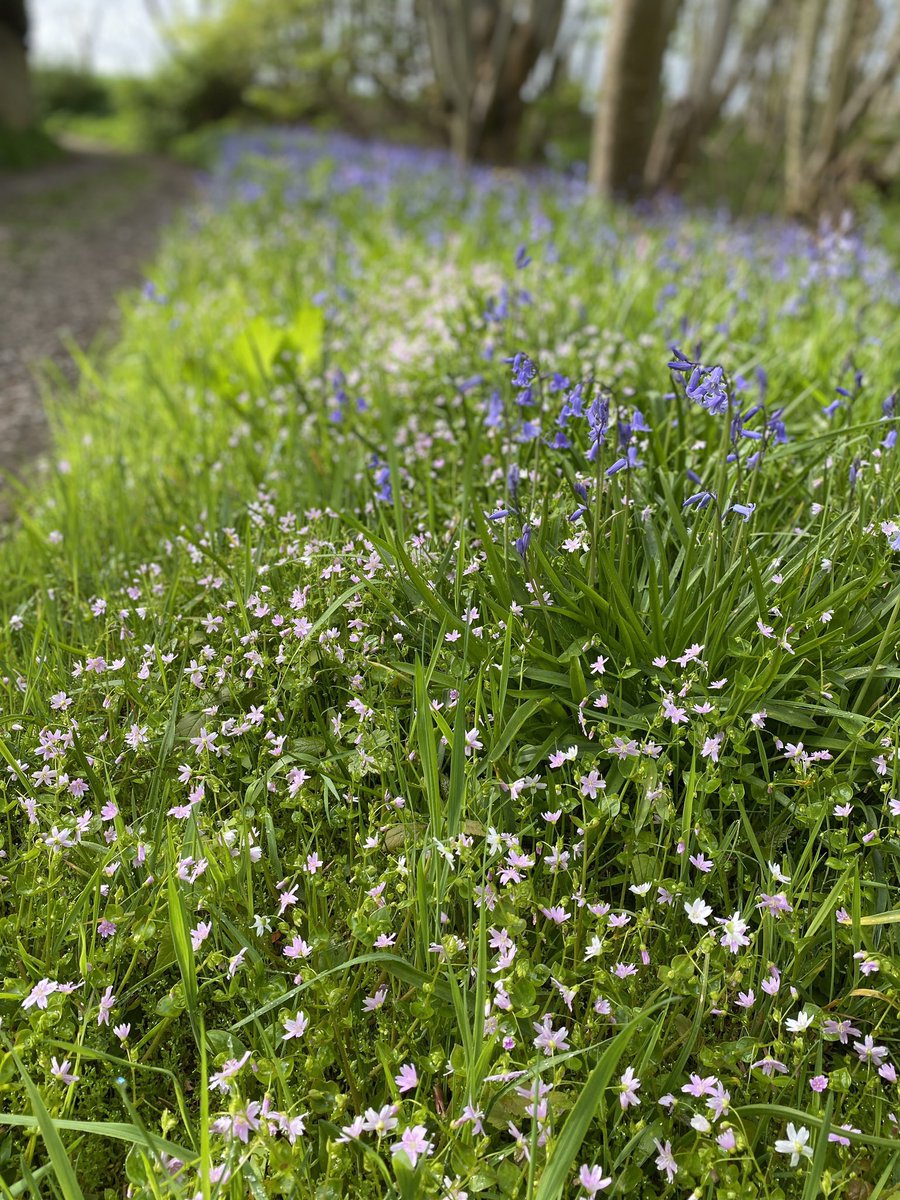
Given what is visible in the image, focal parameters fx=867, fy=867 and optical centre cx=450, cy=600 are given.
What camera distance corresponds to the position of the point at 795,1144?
1321mm

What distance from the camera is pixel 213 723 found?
2090 mm

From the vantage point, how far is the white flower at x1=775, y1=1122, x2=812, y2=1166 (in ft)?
4.31

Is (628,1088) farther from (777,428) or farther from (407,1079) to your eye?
Result: (777,428)

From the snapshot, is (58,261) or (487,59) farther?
(487,59)

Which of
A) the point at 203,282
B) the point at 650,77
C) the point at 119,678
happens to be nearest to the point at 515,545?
the point at 119,678

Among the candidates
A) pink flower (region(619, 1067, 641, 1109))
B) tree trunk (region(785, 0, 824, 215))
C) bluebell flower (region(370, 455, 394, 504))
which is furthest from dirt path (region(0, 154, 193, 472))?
tree trunk (region(785, 0, 824, 215))

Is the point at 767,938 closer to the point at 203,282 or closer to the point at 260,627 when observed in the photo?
the point at 260,627

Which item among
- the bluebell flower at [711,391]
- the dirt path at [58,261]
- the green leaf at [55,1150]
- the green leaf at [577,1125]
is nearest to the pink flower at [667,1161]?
the green leaf at [577,1125]

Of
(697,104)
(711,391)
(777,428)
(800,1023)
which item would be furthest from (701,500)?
(697,104)

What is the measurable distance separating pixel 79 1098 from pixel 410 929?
66cm

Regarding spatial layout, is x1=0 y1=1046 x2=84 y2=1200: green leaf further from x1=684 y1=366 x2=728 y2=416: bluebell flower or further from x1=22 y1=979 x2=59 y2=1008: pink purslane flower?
x1=684 y1=366 x2=728 y2=416: bluebell flower

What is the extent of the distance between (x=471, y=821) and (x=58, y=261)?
968cm

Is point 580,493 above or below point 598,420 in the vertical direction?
below

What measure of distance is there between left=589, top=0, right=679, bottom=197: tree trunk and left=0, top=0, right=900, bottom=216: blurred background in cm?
1
